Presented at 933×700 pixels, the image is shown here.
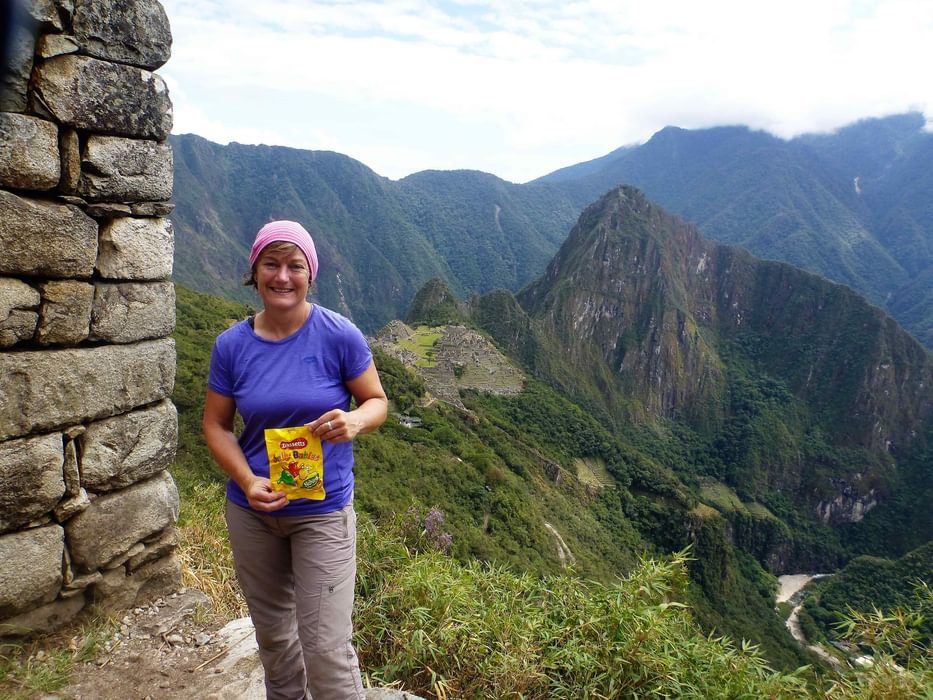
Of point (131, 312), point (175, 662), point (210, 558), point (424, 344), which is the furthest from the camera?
point (424, 344)

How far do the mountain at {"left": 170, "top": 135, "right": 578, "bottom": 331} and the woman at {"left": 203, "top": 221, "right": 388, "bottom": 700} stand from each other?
142 m

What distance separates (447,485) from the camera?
76.8 ft

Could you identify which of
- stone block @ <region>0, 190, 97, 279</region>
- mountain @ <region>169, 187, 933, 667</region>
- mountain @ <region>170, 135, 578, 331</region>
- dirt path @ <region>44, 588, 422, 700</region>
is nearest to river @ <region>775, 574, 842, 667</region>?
mountain @ <region>169, 187, 933, 667</region>

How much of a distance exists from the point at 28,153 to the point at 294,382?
1727 mm

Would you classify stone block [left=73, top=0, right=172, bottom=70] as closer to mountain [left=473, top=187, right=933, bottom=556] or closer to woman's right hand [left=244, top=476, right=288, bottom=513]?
woman's right hand [left=244, top=476, right=288, bottom=513]

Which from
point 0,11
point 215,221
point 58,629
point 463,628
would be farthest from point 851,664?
point 215,221

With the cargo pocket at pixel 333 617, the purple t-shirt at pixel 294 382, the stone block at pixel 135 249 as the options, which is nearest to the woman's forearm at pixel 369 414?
the purple t-shirt at pixel 294 382

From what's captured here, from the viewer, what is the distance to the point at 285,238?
230 cm

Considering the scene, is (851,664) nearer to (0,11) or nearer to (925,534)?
(0,11)

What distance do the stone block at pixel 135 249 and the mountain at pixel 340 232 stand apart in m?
141

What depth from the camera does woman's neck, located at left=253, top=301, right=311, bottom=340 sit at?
7.83ft

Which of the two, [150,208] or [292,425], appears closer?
[292,425]

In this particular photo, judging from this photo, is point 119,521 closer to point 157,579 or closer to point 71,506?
point 71,506

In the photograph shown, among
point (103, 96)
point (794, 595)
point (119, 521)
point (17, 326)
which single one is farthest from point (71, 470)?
point (794, 595)
